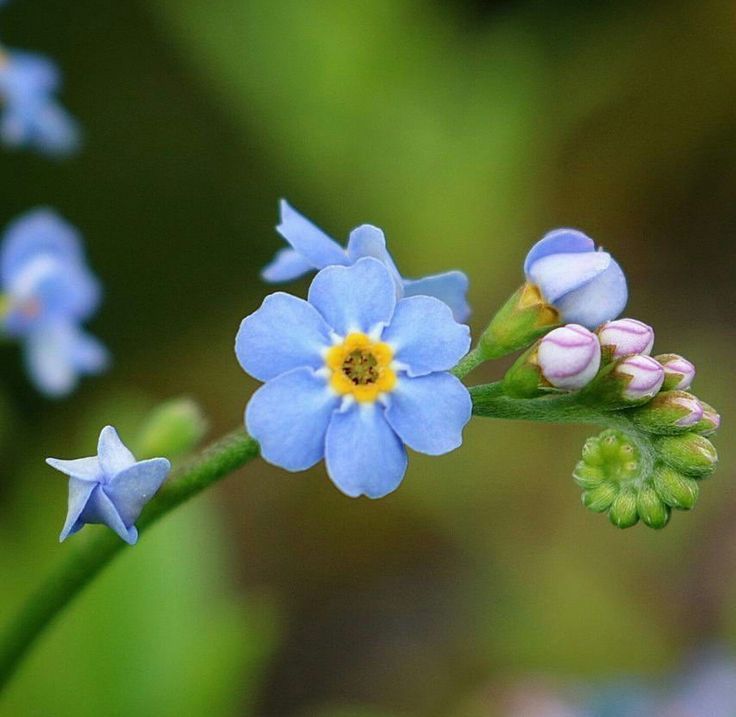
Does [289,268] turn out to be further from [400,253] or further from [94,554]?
[400,253]

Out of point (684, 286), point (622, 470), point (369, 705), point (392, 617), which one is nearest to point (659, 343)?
point (684, 286)

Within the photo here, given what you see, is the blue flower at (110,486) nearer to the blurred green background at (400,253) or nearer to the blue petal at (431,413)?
the blue petal at (431,413)

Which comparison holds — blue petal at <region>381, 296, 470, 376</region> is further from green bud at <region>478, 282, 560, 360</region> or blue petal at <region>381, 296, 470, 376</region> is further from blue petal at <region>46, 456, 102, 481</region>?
blue petal at <region>46, 456, 102, 481</region>

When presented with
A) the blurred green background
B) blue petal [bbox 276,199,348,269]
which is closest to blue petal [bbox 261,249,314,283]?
blue petal [bbox 276,199,348,269]

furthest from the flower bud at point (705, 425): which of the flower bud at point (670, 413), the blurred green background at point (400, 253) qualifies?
the blurred green background at point (400, 253)

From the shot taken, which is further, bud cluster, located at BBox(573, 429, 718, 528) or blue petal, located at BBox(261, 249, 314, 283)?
blue petal, located at BBox(261, 249, 314, 283)

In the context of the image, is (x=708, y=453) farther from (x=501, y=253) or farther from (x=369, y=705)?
(x=501, y=253)

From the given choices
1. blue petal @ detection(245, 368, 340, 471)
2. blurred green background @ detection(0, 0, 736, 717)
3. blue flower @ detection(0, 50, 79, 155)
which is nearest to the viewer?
blue petal @ detection(245, 368, 340, 471)
